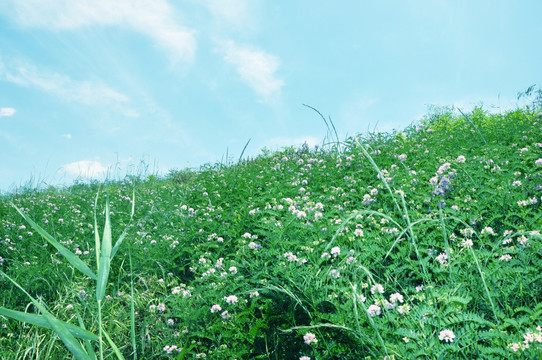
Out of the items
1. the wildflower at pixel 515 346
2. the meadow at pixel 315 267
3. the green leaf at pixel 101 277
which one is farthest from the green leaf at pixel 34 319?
the wildflower at pixel 515 346

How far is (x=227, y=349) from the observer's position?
106 inches

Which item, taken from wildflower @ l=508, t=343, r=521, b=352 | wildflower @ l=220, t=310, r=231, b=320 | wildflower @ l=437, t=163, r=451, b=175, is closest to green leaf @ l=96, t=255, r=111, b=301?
wildflower @ l=220, t=310, r=231, b=320

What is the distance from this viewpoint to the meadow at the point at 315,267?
216 cm

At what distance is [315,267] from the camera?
287cm

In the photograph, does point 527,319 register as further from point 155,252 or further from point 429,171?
point 155,252

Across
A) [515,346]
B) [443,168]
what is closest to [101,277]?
[515,346]

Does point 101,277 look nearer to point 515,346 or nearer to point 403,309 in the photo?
point 403,309

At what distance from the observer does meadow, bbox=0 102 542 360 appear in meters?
2.16

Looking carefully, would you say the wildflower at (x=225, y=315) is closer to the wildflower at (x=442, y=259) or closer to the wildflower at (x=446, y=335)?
the wildflower at (x=446, y=335)

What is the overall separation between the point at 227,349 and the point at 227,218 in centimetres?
227

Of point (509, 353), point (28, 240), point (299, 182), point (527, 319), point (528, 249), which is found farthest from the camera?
point (28, 240)

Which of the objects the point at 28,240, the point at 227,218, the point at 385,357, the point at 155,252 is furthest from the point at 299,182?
the point at 28,240

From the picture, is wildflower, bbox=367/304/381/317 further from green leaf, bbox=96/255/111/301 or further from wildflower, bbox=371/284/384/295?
green leaf, bbox=96/255/111/301

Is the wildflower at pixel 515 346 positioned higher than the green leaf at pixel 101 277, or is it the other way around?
the green leaf at pixel 101 277
